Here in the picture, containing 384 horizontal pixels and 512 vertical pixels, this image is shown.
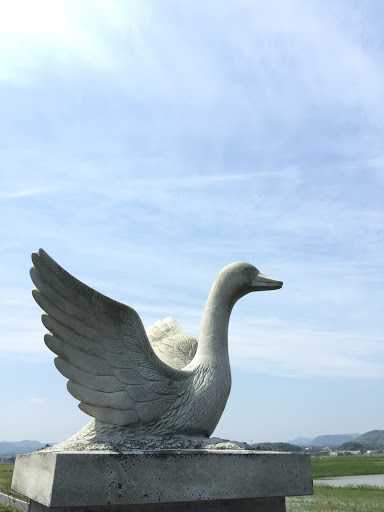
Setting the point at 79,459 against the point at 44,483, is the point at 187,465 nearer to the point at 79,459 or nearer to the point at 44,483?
the point at 79,459

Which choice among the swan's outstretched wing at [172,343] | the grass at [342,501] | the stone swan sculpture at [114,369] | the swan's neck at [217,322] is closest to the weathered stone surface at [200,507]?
the stone swan sculpture at [114,369]

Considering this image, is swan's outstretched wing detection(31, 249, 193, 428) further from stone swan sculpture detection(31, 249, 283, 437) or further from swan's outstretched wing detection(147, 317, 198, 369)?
swan's outstretched wing detection(147, 317, 198, 369)

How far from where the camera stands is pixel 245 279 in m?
5.85

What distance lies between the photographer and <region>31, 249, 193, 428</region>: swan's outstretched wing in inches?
194

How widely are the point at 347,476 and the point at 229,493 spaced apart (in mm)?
25904

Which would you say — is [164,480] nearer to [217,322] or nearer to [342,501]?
[217,322]

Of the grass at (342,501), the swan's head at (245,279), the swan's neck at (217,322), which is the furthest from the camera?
the grass at (342,501)

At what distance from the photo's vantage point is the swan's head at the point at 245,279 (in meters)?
5.84

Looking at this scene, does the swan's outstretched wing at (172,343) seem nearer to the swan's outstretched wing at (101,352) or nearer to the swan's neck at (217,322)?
the swan's neck at (217,322)

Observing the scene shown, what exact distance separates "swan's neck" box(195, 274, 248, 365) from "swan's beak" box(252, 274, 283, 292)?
0.16 m

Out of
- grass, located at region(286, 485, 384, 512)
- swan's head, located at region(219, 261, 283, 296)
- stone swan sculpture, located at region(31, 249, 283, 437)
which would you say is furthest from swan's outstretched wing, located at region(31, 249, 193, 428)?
grass, located at region(286, 485, 384, 512)

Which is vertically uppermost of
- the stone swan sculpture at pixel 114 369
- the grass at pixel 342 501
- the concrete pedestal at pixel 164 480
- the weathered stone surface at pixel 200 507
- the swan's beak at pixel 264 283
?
the swan's beak at pixel 264 283

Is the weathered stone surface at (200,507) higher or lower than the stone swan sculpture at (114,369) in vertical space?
lower

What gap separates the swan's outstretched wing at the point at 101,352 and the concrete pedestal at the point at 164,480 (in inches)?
28.8
